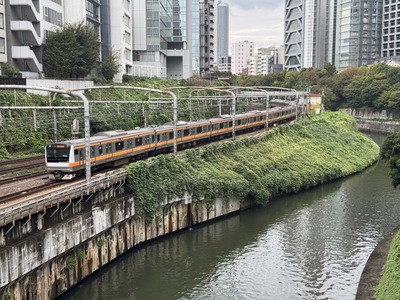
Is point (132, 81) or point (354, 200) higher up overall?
point (132, 81)

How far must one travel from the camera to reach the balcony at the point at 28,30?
1738 inches

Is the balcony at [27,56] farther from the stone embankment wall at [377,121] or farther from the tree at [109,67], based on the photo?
the stone embankment wall at [377,121]

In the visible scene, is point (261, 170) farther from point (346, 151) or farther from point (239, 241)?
point (346, 151)

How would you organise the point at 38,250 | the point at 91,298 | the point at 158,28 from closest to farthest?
the point at 38,250 < the point at 91,298 < the point at 158,28

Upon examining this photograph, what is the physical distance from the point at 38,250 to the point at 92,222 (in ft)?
13.4

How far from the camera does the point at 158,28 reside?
8162cm

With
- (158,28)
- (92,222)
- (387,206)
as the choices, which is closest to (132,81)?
(158,28)

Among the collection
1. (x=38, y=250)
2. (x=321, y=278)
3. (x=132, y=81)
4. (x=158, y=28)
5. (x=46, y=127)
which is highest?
(x=158, y=28)

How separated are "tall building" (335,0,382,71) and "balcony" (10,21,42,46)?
11757 cm

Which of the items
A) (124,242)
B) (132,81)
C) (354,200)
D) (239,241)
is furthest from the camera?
(132,81)

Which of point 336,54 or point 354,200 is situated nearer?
point 354,200

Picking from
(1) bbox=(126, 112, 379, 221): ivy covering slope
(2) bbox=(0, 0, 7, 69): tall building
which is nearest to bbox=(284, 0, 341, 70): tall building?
(1) bbox=(126, 112, 379, 221): ivy covering slope

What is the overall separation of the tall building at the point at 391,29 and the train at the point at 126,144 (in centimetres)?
10172

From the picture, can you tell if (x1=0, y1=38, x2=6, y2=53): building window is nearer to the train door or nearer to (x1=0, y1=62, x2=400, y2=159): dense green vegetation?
(x1=0, y1=62, x2=400, y2=159): dense green vegetation
